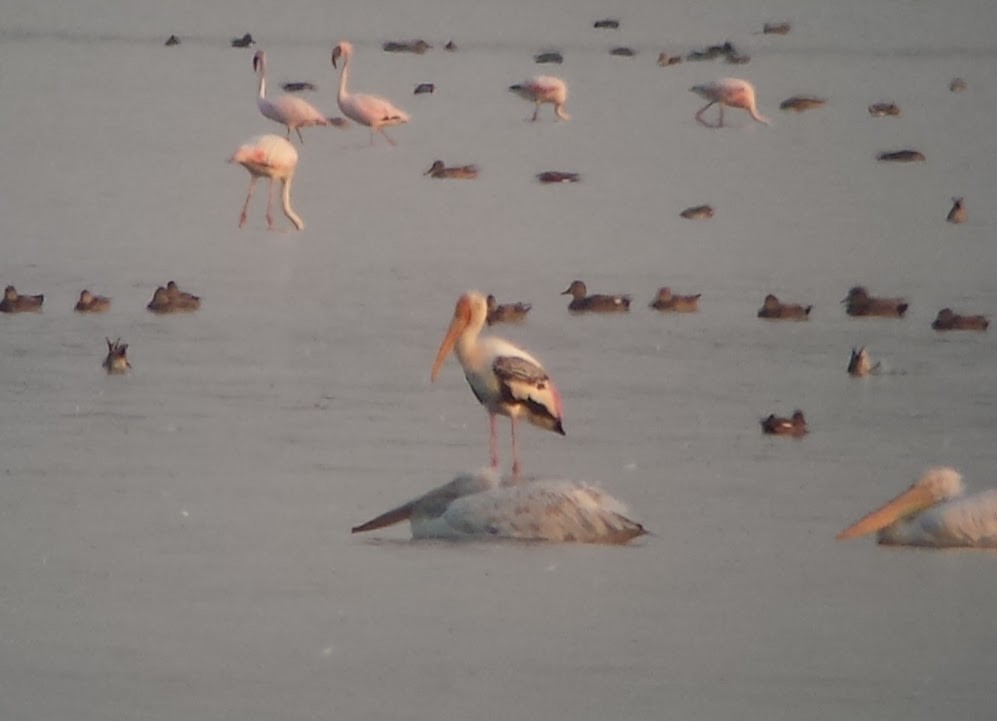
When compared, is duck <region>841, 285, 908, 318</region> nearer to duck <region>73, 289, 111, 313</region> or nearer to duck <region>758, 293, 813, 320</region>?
duck <region>758, 293, 813, 320</region>

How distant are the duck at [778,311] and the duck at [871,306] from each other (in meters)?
0.32

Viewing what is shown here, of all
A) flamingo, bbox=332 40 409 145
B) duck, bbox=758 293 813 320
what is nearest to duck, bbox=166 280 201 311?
duck, bbox=758 293 813 320

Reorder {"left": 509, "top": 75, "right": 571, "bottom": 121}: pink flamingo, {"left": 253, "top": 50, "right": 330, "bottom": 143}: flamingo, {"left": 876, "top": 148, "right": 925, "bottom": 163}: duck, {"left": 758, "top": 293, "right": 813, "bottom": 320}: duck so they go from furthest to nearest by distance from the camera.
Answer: {"left": 509, "top": 75, "right": 571, "bottom": 121}: pink flamingo < {"left": 253, "top": 50, "right": 330, "bottom": 143}: flamingo < {"left": 876, "top": 148, "right": 925, "bottom": 163}: duck < {"left": 758, "top": 293, "right": 813, "bottom": 320}: duck

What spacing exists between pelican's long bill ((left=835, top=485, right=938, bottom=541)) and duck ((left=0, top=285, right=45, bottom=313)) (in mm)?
5338

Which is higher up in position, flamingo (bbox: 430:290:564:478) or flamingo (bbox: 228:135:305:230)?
flamingo (bbox: 228:135:305:230)

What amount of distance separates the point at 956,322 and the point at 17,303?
4.59 metres

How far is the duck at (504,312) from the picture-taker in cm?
1316

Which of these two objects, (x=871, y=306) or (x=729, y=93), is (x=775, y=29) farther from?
(x=871, y=306)

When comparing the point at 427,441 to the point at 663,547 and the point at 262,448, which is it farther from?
the point at 663,547

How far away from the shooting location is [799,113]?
81.4 ft

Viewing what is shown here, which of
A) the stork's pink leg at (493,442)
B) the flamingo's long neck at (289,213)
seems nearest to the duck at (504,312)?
the stork's pink leg at (493,442)

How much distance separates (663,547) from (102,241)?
7.88 m

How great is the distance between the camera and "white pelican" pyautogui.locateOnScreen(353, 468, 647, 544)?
8781mm

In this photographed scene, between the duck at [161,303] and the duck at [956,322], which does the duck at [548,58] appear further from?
the duck at [161,303]
